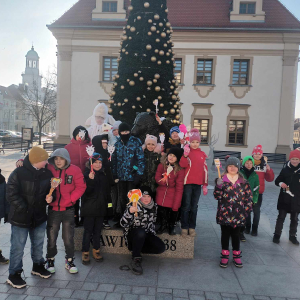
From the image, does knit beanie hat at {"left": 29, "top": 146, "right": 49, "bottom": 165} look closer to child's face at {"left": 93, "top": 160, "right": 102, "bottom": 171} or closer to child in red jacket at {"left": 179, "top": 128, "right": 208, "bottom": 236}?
child's face at {"left": 93, "top": 160, "right": 102, "bottom": 171}

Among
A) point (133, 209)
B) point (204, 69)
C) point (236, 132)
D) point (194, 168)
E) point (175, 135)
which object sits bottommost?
point (133, 209)

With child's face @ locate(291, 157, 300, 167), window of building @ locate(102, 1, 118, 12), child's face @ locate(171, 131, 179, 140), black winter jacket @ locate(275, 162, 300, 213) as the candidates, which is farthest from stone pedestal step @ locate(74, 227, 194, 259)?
window of building @ locate(102, 1, 118, 12)

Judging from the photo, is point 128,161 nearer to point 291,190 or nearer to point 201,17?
point 291,190

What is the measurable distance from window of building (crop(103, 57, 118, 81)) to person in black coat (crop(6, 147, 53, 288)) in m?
15.8

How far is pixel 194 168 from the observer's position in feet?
12.5

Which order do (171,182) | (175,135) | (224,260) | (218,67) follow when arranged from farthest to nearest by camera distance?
1. (218,67)
2. (175,135)
3. (171,182)
4. (224,260)

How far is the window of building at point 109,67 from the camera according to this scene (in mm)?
17859

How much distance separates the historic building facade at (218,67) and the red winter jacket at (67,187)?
50.9 feet

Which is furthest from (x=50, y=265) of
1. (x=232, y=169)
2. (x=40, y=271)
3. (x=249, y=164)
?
(x=249, y=164)

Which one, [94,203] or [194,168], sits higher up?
[194,168]

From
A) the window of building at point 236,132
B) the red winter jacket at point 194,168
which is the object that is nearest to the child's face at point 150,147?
the red winter jacket at point 194,168

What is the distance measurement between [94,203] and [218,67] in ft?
54.0

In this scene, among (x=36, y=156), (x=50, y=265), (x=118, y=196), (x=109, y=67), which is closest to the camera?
(x=36, y=156)

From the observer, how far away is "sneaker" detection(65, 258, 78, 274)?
10.9 feet
